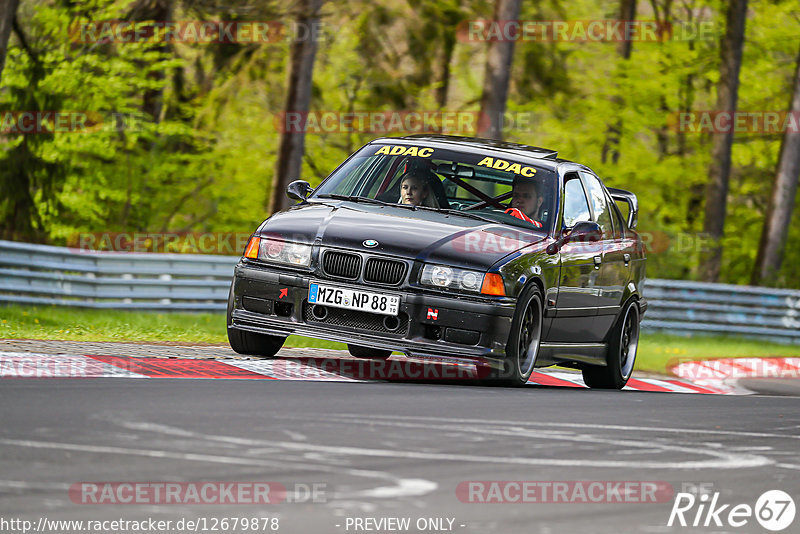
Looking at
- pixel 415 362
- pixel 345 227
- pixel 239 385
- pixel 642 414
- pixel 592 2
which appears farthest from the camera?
pixel 592 2

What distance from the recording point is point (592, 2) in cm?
4144

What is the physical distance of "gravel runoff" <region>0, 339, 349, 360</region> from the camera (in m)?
9.63

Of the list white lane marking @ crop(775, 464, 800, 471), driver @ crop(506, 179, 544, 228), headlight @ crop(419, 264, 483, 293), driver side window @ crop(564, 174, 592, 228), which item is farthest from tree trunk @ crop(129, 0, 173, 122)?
white lane marking @ crop(775, 464, 800, 471)

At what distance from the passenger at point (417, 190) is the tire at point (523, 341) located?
1.32m

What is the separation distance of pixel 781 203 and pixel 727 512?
24.1 metres

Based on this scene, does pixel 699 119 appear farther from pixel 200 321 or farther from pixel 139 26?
pixel 200 321

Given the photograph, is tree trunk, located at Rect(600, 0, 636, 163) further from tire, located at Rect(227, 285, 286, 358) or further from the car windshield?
tire, located at Rect(227, 285, 286, 358)

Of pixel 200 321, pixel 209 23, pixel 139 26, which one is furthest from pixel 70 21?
pixel 200 321

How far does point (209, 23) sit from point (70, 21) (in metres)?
3.28

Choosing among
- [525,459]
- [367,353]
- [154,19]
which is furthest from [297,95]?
[525,459]

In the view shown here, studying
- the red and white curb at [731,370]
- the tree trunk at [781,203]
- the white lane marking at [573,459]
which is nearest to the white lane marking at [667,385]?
the red and white curb at [731,370]

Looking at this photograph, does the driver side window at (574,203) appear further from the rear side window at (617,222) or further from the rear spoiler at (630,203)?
the rear spoiler at (630,203)

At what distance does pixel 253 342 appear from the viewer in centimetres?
984

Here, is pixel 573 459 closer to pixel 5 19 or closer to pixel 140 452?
pixel 140 452
